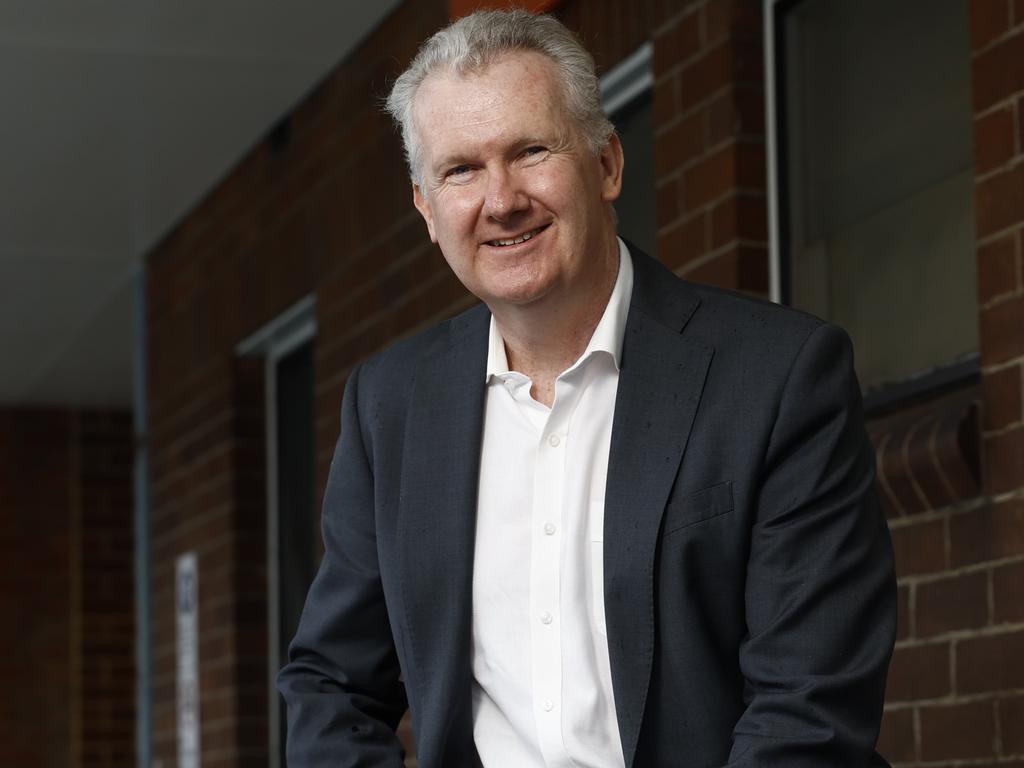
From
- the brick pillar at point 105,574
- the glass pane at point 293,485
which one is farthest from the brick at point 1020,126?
the brick pillar at point 105,574

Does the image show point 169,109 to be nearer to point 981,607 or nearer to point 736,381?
point 981,607

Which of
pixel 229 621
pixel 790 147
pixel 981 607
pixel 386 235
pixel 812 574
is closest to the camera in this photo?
pixel 812 574

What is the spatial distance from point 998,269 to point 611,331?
1.19m

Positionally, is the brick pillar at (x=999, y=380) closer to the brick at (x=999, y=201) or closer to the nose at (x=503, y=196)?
the brick at (x=999, y=201)

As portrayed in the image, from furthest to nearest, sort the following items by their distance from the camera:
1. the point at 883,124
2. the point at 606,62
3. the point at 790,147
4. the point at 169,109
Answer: the point at 169,109 < the point at 606,62 < the point at 790,147 < the point at 883,124

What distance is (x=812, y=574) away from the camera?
2.07 meters

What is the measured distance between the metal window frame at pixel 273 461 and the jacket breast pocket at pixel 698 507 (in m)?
4.78

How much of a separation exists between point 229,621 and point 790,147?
3.71 metres

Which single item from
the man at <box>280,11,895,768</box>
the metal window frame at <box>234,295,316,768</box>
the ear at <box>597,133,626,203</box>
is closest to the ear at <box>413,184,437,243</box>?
the man at <box>280,11,895,768</box>

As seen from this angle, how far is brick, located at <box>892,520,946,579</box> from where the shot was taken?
3418 mm

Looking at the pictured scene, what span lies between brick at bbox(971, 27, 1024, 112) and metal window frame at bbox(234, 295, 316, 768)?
12.6ft

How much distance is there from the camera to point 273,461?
23.9 feet

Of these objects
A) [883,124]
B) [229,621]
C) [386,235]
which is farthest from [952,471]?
[229,621]

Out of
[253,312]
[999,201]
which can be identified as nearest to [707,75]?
[999,201]
